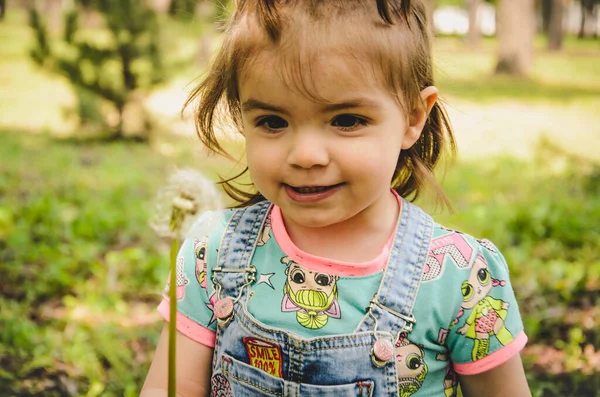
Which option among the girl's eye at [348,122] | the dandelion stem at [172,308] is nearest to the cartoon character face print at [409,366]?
the girl's eye at [348,122]

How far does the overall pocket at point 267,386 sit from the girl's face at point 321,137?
35 centimetres

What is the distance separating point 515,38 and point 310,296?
15363mm

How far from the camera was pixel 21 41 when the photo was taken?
747 inches

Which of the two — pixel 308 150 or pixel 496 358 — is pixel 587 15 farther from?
pixel 308 150

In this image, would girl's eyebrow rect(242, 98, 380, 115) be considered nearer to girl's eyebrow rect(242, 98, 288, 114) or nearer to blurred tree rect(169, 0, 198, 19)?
girl's eyebrow rect(242, 98, 288, 114)

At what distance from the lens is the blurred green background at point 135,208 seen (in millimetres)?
2588

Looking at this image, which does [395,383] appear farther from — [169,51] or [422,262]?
[169,51]

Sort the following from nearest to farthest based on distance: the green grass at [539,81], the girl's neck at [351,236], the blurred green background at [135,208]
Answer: the girl's neck at [351,236], the blurred green background at [135,208], the green grass at [539,81]

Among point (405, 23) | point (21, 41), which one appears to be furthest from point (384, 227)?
point (21, 41)

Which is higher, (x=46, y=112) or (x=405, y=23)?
(x=405, y=23)

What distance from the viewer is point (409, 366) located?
1.52m

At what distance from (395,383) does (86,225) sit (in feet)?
9.08

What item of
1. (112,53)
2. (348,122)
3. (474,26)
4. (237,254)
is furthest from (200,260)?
(474,26)

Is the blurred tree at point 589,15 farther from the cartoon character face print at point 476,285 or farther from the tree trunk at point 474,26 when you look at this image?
the cartoon character face print at point 476,285
